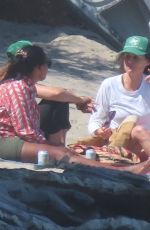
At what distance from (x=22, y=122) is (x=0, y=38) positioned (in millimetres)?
5849

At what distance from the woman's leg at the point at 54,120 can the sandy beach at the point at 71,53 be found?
2951 millimetres

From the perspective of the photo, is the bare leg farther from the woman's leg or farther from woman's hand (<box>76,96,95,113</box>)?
the woman's leg

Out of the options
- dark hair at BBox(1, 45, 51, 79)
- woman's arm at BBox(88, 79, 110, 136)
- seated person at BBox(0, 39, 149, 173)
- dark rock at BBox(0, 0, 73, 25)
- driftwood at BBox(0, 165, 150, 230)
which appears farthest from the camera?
dark rock at BBox(0, 0, 73, 25)

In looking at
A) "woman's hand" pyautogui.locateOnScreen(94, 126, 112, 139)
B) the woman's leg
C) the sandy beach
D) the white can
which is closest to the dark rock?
the sandy beach

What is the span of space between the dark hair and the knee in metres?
0.81

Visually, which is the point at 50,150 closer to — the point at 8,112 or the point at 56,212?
the point at 8,112

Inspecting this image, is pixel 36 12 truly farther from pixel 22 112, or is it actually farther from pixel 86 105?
pixel 22 112

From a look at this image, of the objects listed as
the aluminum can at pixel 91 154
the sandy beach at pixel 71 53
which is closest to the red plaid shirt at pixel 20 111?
the aluminum can at pixel 91 154

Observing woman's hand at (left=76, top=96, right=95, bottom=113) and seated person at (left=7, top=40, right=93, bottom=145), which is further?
woman's hand at (left=76, top=96, right=95, bottom=113)

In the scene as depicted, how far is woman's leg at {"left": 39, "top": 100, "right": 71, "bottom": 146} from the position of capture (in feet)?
20.1

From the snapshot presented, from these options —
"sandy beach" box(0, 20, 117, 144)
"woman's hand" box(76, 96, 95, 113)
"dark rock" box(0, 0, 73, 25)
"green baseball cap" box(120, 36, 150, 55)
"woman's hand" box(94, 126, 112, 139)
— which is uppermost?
"green baseball cap" box(120, 36, 150, 55)

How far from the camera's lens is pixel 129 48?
243 inches

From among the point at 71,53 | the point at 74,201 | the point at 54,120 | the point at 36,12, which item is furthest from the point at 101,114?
the point at 36,12

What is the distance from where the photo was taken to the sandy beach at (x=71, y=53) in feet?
32.0
